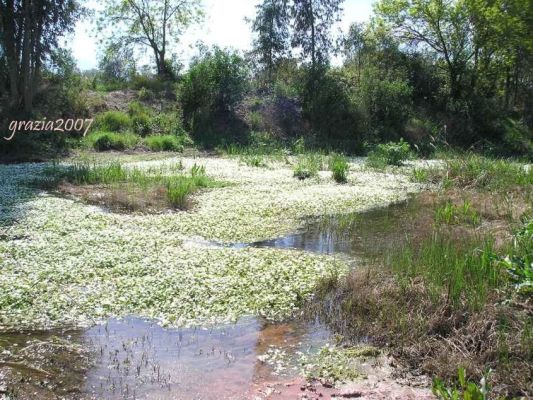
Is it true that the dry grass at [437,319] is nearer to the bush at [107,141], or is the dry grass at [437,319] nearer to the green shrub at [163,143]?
the bush at [107,141]

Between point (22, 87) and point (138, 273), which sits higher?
point (22, 87)

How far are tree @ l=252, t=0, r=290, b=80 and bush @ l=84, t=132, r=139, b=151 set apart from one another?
12.4m

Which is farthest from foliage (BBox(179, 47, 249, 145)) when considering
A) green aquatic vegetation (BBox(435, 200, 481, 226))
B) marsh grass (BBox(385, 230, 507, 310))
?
marsh grass (BBox(385, 230, 507, 310))

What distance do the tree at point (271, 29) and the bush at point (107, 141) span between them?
12430 millimetres

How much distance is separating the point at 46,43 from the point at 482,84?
2562cm

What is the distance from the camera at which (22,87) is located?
72.1 ft

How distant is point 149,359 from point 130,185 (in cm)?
879

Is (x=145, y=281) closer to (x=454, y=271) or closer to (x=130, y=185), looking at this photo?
(x=454, y=271)

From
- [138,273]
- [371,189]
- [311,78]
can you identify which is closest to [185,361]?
[138,273]

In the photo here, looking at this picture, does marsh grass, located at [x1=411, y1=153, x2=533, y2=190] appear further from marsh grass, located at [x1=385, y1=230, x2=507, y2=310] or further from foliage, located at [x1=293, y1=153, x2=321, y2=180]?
marsh grass, located at [x1=385, y1=230, x2=507, y2=310]

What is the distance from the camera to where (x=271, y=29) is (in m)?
31.0

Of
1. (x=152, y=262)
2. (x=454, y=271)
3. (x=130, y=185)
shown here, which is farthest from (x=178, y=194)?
(x=454, y=271)

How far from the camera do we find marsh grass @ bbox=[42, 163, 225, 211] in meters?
12.2

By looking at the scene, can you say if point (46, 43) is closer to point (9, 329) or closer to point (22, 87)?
point (22, 87)
